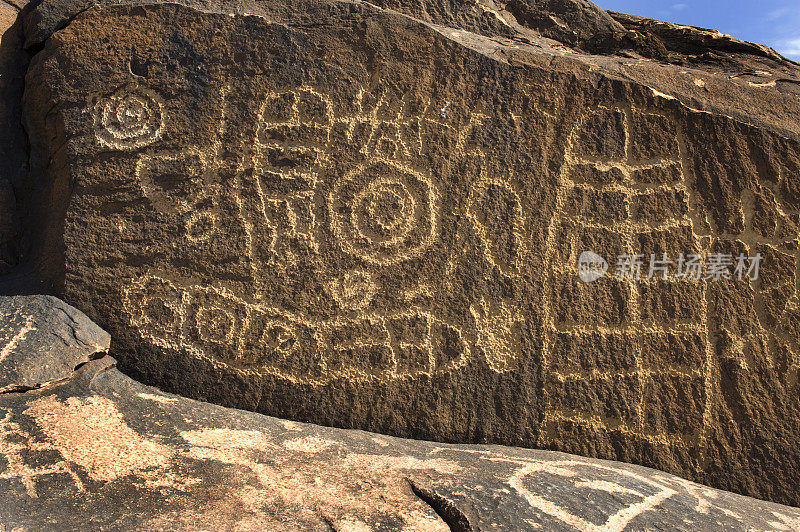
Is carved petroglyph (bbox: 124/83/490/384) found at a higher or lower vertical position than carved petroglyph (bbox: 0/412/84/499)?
higher

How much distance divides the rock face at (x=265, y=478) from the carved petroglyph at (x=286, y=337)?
17 cm

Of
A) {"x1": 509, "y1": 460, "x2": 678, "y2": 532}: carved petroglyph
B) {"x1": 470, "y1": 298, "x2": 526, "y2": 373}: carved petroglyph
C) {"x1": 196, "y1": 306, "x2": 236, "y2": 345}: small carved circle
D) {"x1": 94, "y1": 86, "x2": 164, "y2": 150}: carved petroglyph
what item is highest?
{"x1": 94, "y1": 86, "x2": 164, "y2": 150}: carved petroglyph

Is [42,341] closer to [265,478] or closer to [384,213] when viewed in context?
[265,478]

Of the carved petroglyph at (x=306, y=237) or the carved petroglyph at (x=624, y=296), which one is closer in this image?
the carved petroglyph at (x=306, y=237)

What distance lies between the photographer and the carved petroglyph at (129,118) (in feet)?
6.93

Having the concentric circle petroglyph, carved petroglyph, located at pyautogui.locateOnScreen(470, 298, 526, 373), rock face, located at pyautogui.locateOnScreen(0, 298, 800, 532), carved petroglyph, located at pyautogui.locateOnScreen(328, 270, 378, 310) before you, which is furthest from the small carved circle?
carved petroglyph, located at pyautogui.locateOnScreen(470, 298, 526, 373)

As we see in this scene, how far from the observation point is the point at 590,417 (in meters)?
2.16

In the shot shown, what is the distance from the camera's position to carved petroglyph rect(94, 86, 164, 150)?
83.1 inches

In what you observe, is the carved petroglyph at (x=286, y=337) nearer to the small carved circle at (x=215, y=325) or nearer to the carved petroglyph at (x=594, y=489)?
the small carved circle at (x=215, y=325)

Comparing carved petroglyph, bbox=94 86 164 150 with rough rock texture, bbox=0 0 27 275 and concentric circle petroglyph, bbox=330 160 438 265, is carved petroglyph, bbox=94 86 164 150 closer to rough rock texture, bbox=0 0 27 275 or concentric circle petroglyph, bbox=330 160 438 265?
rough rock texture, bbox=0 0 27 275

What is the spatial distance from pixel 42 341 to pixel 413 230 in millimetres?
1177

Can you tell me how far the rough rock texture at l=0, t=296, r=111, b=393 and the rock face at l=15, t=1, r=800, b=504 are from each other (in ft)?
0.28

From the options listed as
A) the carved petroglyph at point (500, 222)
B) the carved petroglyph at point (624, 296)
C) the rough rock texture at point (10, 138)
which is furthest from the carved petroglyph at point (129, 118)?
the carved petroglyph at point (624, 296)

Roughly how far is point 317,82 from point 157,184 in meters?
0.64
